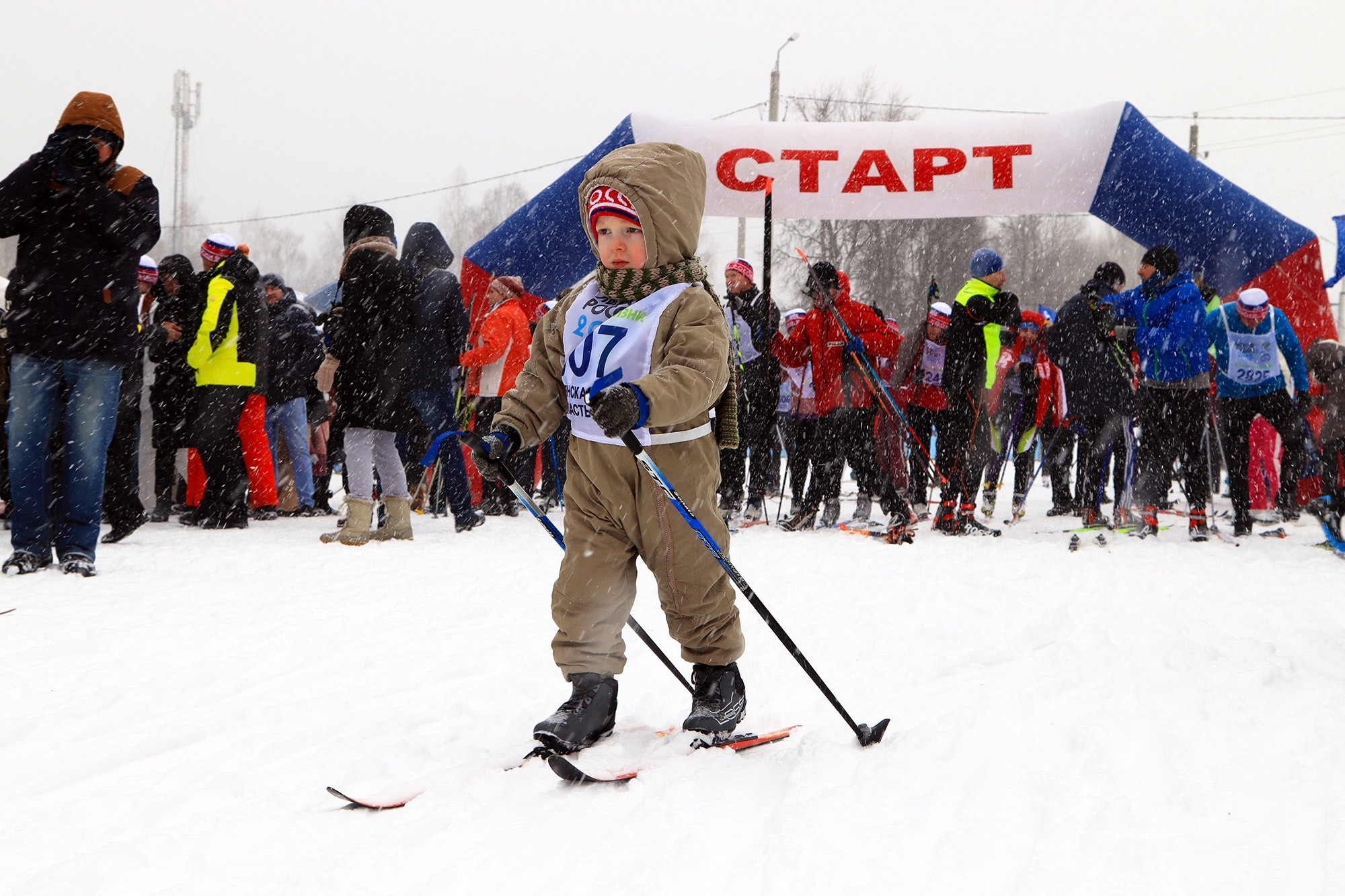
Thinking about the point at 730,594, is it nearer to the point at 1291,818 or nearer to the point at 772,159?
the point at 1291,818

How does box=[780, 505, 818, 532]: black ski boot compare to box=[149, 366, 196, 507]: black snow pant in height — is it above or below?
below

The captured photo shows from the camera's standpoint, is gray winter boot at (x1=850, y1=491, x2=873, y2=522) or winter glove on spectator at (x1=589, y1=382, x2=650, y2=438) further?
gray winter boot at (x1=850, y1=491, x2=873, y2=522)

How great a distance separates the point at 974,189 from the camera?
362 inches

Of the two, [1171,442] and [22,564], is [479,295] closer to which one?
[22,564]

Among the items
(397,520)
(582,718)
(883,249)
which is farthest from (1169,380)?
(883,249)

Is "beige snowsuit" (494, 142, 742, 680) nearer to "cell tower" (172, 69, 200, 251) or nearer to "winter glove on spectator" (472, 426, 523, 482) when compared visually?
"winter glove on spectator" (472, 426, 523, 482)

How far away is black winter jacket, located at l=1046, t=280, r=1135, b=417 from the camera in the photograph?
789 cm

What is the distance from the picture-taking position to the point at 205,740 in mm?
2697

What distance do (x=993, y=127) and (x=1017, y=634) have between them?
6.52m

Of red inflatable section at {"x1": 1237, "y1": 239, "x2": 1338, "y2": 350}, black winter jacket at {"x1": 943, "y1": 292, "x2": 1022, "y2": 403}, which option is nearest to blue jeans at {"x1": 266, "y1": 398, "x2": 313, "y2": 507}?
black winter jacket at {"x1": 943, "y1": 292, "x2": 1022, "y2": 403}

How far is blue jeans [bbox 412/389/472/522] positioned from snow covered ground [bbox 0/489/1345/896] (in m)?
2.35

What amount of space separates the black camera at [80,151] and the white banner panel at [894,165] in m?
5.32

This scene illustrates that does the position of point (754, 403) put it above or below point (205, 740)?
above

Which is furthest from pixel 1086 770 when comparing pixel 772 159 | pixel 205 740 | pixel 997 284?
pixel 772 159
